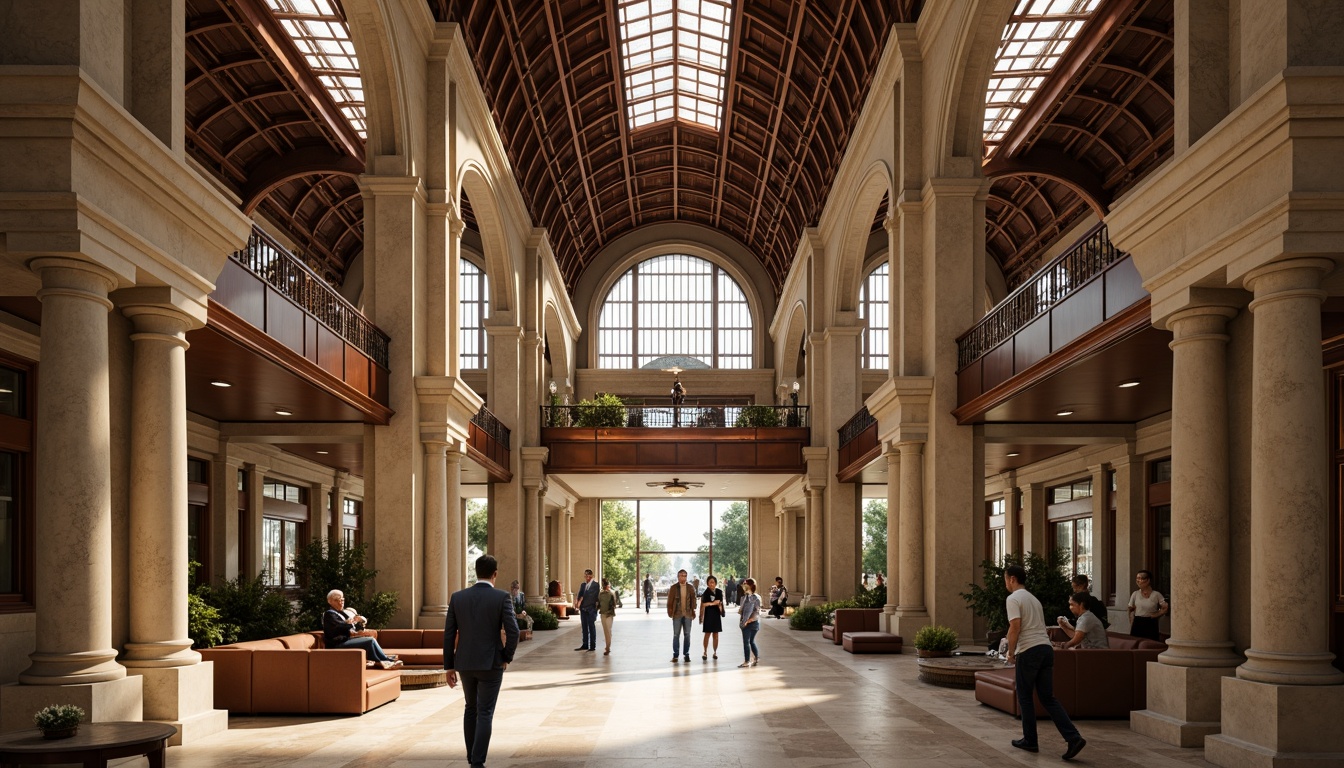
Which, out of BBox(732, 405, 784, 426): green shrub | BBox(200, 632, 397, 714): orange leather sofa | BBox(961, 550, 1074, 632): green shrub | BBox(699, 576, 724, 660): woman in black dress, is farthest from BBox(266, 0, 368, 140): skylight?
BBox(732, 405, 784, 426): green shrub

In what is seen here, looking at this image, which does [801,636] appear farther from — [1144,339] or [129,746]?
[129,746]

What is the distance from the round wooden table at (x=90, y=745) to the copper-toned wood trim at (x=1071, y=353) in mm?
9262

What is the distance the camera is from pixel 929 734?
36.0ft

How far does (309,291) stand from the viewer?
1525 centimetres

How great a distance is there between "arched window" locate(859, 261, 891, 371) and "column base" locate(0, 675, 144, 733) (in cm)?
3660

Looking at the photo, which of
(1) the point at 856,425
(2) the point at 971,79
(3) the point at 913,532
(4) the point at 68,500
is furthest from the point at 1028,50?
(4) the point at 68,500

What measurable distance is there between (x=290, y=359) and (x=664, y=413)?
23.0 meters

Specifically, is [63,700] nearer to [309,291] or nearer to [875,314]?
[309,291]

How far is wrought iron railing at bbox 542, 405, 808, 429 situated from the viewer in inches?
1335

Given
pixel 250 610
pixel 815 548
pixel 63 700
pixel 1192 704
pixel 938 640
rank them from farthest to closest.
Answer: pixel 815 548 < pixel 938 640 < pixel 250 610 < pixel 1192 704 < pixel 63 700

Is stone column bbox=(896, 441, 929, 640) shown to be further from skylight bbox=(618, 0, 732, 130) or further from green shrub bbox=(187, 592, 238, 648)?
skylight bbox=(618, 0, 732, 130)

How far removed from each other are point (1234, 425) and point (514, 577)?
73.3ft

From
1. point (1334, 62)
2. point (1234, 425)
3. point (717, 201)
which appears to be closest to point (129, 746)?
point (1234, 425)

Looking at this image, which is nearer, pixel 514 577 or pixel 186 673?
pixel 186 673
